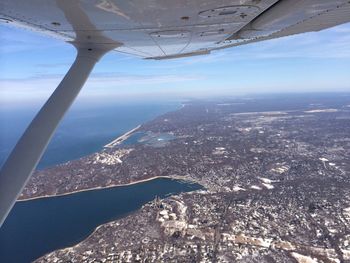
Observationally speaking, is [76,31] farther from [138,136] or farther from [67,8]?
[138,136]

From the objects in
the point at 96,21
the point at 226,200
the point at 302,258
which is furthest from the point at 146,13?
the point at 226,200

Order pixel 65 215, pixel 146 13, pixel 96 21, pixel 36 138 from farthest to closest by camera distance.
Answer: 1. pixel 65 215
2. pixel 36 138
3. pixel 96 21
4. pixel 146 13

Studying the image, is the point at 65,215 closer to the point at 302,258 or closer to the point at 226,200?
the point at 226,200

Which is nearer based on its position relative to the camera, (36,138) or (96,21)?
(96,21)

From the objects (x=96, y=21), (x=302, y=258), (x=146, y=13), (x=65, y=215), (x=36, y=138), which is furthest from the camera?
(x=65, y=215)

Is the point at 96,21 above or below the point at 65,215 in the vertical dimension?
above

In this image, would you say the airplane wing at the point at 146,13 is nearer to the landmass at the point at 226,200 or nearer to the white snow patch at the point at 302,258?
the landmass at the point at 226,200
